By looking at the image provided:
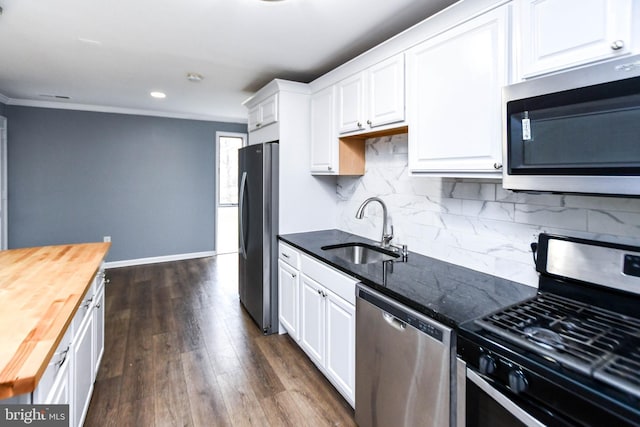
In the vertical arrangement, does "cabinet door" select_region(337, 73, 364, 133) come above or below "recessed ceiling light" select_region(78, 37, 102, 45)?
below

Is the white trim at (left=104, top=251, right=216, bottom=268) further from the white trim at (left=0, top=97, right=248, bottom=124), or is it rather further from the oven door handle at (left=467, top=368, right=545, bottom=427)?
the oven door handle at (left=467, top=368, right=545, bottom=427)

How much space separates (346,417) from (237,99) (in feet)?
12.4

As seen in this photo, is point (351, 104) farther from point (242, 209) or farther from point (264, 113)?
point (242, 209)

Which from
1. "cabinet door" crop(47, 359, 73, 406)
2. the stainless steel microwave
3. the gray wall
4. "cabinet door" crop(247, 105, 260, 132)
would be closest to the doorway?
the gray wall

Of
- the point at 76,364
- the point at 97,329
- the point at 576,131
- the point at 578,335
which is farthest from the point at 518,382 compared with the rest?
the point at 97,329

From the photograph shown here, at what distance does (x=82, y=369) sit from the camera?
171 cm

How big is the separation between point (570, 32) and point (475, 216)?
97cm

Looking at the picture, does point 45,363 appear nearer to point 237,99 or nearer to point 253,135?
point 253,135

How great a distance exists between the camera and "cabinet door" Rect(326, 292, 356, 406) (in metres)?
1.86

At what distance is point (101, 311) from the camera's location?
2.30 m

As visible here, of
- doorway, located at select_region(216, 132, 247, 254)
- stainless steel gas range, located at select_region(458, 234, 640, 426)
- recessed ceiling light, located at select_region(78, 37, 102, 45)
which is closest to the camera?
stainless steel gas range, located at select_region(458, 234, 640, 426)

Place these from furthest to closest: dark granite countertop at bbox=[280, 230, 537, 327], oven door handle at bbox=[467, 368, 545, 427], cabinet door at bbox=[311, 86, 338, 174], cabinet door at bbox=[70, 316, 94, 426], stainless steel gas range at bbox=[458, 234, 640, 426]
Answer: cabinet door at bbox=[311, 86, 338, 174], cabinet door at bbox=[70, 316, 94, 426], dark granite countertop at bbox=[280, 230, 537, 327], oven door handle at bbox=[467, 368, 545, 427], stainless steel gas range at bbox=[458, 234, 640, 426]

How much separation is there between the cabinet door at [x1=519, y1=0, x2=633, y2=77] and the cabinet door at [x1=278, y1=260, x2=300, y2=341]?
1975 millimetres

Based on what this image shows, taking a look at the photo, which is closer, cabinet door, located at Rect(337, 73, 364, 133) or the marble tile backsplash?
the marble tile backsplash
